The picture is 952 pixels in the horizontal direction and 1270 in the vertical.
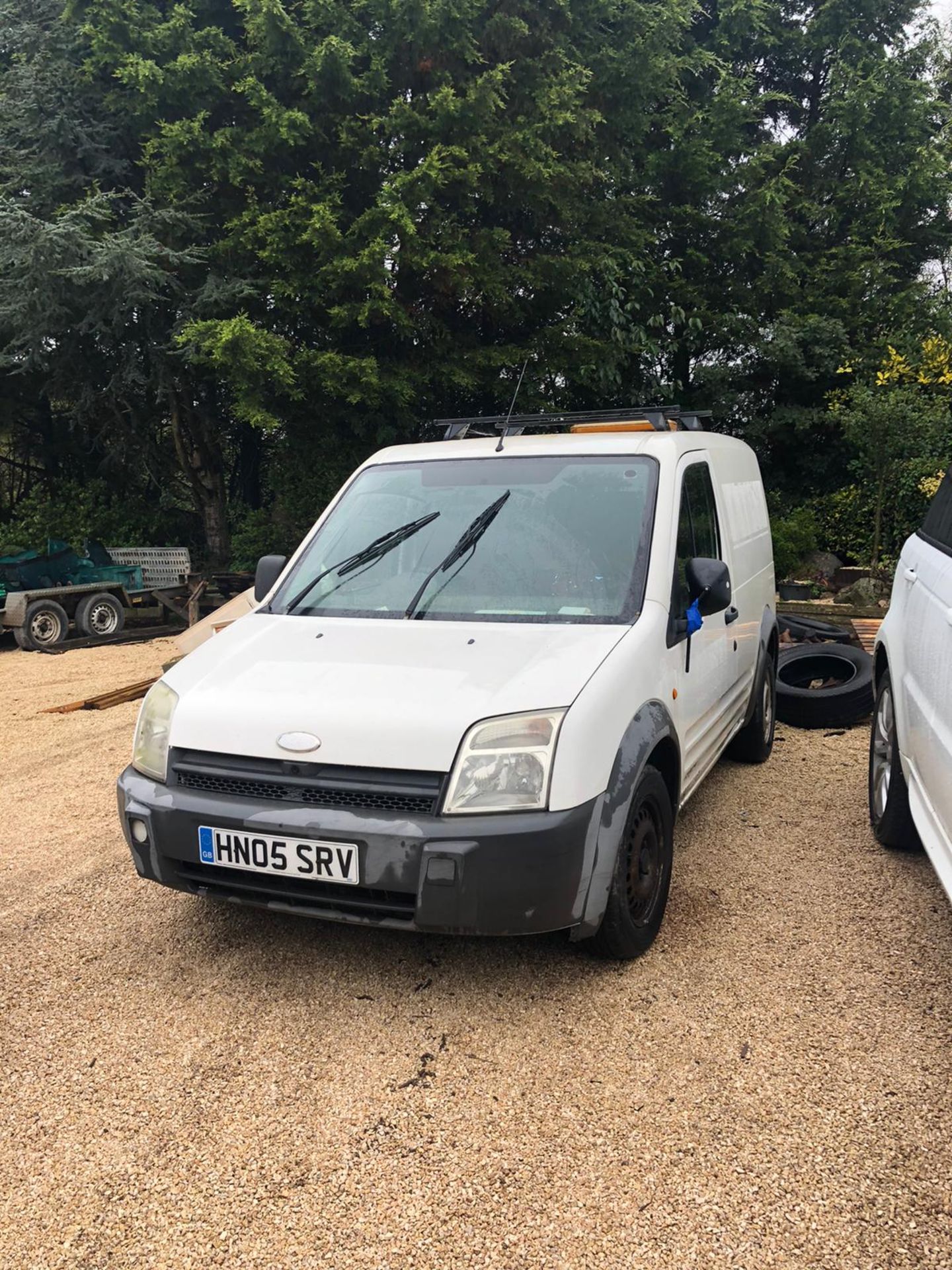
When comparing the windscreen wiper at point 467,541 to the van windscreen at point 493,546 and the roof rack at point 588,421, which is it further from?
the roof rack at point 588,421

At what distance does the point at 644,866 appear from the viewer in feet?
10.7

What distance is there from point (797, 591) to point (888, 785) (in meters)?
8.58

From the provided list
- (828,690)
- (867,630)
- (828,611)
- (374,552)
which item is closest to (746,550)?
(828,690)

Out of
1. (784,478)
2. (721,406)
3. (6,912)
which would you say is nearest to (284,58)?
(721,406)

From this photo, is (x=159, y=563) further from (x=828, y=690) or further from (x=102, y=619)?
(x=828, y=690)

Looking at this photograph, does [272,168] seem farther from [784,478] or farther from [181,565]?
[784,478]

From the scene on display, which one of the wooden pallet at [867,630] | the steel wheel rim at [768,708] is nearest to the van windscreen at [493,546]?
the steel wheel rim at [768,708]

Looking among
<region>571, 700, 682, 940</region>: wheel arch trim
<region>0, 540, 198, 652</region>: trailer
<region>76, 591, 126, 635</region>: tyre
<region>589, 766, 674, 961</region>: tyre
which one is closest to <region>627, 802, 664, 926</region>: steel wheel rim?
Answer: <region>589, 766, 674, 961</region>: tyre

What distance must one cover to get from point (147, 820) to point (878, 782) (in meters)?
3.33

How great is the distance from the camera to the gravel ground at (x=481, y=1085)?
209cm

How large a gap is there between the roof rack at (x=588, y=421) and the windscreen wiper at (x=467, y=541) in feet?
2.01

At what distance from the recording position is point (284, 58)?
12.8m

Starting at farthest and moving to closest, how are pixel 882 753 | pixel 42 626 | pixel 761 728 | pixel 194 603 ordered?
pixel 194 603
pixel 42 626
pixel 761 728
pixel 882 753

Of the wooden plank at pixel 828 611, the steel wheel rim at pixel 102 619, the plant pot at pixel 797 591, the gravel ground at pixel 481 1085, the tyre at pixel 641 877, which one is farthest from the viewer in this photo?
the steel wheel rim at pixel 102 619
